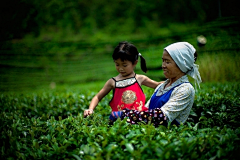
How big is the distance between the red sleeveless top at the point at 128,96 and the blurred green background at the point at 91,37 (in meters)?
4.38

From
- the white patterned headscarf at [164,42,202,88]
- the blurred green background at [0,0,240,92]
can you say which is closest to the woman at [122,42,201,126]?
the white patterned headscarf at [164,42,202,88]

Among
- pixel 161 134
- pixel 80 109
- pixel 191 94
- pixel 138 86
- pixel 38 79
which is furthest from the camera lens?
pixel 38 79

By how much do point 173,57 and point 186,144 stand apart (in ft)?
3.28

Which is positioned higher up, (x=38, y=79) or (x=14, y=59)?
(x=14, y=59)

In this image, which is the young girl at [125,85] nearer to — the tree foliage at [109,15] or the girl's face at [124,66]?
the girl's face at [124,66]

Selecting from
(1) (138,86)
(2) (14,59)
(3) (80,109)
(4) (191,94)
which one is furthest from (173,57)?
(2) (14,59)

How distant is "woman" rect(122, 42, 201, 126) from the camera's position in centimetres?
A: 240

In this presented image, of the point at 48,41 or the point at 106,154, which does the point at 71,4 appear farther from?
the point at 106,154

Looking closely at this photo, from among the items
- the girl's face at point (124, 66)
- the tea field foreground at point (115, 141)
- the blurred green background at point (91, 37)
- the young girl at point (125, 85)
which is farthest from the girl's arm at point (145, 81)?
the blurred green background at point (91, 37)

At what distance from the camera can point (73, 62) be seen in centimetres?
1021

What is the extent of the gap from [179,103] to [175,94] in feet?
0.34

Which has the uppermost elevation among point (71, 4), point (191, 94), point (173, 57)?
point (71, 4)

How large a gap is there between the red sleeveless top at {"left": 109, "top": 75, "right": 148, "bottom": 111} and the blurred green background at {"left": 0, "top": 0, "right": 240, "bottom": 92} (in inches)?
172

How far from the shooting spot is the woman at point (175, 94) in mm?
2398
